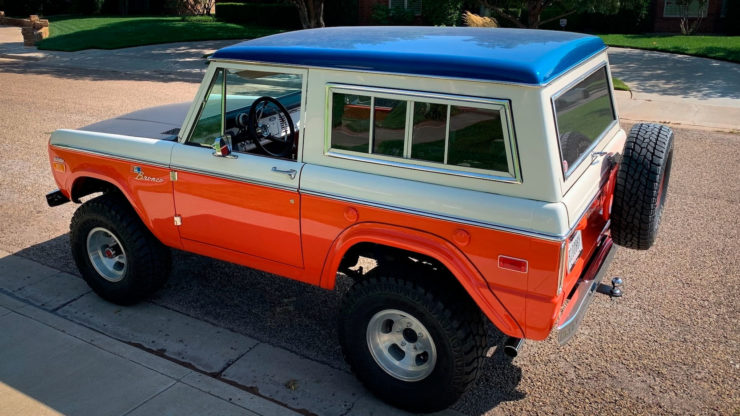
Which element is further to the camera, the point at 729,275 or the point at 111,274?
the point at 729,275

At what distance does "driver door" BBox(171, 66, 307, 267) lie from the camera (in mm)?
4145

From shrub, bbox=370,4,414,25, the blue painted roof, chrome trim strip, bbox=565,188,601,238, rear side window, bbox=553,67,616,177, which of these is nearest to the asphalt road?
chrome trim strip, bbox=565,188,601,238

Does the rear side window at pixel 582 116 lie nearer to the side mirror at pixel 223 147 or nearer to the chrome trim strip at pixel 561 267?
the chrome trim strip at pixel 561 267

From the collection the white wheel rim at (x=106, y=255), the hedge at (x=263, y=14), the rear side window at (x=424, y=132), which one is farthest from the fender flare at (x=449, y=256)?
the hedge at (x=263, y=14)

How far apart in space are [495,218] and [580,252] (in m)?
0.66

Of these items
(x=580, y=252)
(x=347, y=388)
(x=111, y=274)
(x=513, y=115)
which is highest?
(x=513, y=115)

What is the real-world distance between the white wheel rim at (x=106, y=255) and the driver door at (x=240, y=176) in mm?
727

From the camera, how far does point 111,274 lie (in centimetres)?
509

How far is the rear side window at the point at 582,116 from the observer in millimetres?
3633

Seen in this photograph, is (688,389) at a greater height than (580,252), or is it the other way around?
(580,252)

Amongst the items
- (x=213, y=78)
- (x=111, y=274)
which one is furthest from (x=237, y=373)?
(x=213, y=78)

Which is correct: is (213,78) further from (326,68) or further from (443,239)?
(443,239)

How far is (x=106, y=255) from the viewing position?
509 centimetres

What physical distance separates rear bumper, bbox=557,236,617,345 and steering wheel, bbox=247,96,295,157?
2021 mm
